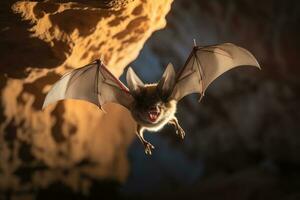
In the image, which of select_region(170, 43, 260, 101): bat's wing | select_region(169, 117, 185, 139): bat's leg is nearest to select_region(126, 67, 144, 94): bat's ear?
select_region(170, 43, 260, 101): bat's wing

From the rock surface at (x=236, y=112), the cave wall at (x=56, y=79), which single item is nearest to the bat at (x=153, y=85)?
the cave wall at (x=56, y=79)

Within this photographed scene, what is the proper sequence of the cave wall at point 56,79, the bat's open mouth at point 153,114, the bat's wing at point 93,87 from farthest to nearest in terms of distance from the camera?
the bat's wing at point 93,87, the bat's open mouth at point 153,114, the cave wall at point 56,79

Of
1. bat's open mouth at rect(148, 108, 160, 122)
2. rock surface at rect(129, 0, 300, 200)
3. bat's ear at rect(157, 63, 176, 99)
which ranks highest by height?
bat's ear at rect(157, 63, 176, 99)

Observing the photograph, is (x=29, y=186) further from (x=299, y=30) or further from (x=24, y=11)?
(x=299, y=30)

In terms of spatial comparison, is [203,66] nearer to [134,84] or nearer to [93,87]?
[134,84]

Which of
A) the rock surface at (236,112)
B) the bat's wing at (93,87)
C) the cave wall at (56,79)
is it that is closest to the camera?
the cave wall at (56,79)

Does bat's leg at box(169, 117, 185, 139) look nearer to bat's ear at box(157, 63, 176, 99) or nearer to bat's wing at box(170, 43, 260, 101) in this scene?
bat's wing at box(170, 43, 260, 101)

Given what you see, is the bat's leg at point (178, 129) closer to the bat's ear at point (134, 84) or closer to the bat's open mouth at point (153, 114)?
the bat's open mouth at point (153, 114)

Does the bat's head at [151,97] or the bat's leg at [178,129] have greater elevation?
the bat's head at [151,97]
